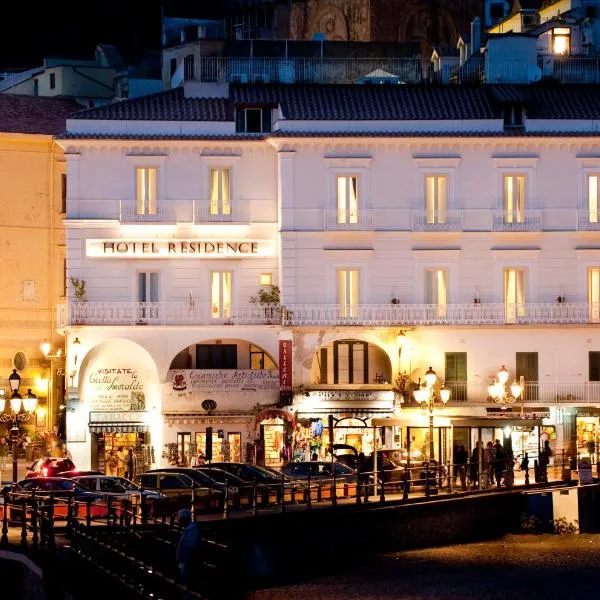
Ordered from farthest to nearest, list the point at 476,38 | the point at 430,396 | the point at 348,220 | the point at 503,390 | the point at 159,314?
Result: the point at 476,38, the point at 348,220, the point at 159,314, the point at 503,390, the point at 430,396

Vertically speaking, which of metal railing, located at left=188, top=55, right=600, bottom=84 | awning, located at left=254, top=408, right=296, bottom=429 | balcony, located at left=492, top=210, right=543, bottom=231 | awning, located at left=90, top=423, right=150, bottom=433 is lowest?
awning, located at left=90, top=423, right=150, bottom=433

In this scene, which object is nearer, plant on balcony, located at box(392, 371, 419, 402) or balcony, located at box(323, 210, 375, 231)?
plant on balcony, located at box(392, 371, 419, 402)

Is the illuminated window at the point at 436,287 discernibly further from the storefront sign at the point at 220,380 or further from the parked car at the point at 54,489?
the parked car at the point at 54,489

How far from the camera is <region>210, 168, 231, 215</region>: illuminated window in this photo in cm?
7825

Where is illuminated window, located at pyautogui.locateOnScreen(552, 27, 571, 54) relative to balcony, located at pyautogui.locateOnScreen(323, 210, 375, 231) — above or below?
above

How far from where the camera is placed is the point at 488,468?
67.6 meters

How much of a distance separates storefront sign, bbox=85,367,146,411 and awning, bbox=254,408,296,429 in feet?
14.0

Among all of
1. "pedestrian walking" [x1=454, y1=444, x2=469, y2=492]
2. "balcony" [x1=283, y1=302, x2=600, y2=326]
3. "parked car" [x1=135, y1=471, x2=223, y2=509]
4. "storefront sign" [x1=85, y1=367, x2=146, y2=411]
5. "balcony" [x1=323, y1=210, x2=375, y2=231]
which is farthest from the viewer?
"balcony" [x1=323, y1=210, x2=375, y2=231]

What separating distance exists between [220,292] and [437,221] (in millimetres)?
8271

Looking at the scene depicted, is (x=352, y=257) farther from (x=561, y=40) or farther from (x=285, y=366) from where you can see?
(x=561, y=40)

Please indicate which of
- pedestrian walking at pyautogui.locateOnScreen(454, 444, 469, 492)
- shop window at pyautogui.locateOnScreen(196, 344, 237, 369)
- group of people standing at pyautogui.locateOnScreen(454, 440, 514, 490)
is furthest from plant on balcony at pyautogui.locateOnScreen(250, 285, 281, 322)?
group of people standing at pyautogui.locateOnScreen(454, 440, 514, 490)

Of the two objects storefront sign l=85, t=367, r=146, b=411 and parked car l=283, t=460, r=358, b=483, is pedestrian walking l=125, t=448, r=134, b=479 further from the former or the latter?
parked car l=283, t=460, r=358, b=483

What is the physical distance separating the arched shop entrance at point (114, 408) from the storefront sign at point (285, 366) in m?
4.41

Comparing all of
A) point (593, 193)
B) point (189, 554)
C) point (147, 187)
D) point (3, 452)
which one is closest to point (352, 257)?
point (147, 187)
